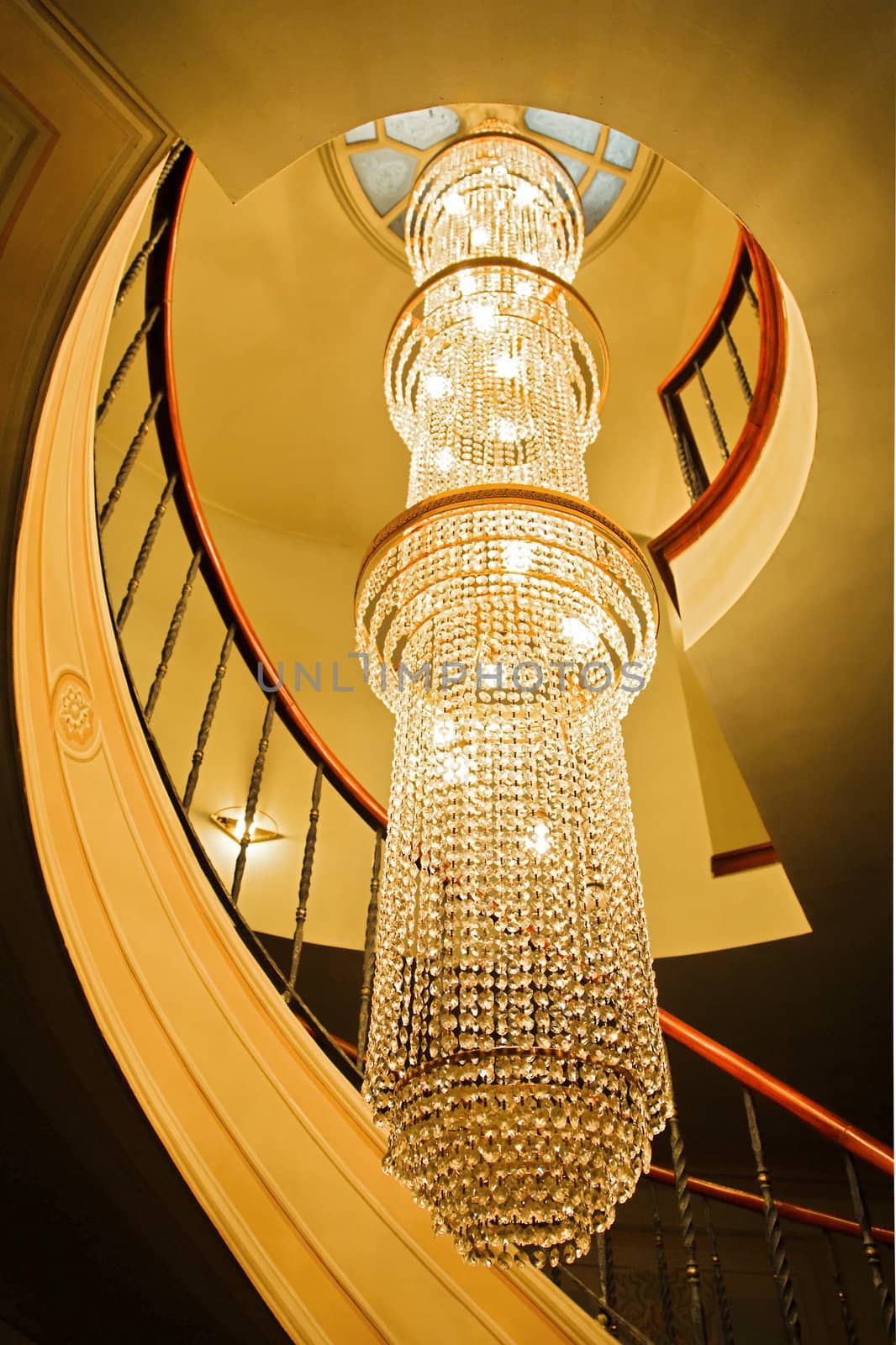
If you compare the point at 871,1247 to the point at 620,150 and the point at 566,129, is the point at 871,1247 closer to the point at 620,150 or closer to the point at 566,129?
the point at 620,150

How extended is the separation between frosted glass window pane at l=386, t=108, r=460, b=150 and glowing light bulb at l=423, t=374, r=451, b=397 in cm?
323

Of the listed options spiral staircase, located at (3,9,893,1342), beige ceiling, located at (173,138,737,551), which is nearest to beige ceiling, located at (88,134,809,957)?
beige ceiling, located at (173,138,737,551)

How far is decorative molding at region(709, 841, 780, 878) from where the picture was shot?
534 cm

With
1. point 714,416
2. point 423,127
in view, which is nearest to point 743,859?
point 714,416

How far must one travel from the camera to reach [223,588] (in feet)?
9.27

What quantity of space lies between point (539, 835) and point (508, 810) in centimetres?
9

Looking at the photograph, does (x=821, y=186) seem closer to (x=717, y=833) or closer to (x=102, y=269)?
(x=102, y=269)

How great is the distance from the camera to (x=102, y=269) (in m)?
2.12

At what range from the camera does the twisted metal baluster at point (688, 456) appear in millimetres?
3885

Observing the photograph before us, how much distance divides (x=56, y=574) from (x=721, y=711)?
8.09 feet

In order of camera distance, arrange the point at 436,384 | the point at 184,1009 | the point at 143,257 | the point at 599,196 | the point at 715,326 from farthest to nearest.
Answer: the point at 599,196, the point at 715,326, the point at 436,384, the point at 143,257, the point at 184,1009

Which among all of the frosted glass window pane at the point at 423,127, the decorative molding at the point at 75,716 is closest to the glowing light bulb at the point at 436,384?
the decorative molding at the point at 75,716

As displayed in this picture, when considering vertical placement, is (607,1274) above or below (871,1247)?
below

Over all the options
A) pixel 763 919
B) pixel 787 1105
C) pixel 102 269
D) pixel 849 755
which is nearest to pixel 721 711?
pixel 849 755
